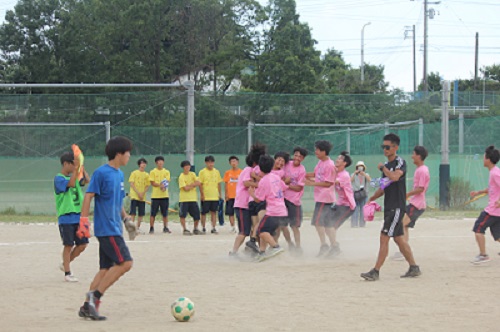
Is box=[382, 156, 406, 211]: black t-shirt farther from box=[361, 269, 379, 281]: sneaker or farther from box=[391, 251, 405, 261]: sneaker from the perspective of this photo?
box=[391, 251, 405, 261]: sneaker

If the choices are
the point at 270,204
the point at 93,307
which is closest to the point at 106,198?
the point at 93,307

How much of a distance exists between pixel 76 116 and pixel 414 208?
1259 cm

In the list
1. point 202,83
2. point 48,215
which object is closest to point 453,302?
point 48,215

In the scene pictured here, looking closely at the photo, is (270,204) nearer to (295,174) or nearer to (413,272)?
(295,174)

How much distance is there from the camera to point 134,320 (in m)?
7.06

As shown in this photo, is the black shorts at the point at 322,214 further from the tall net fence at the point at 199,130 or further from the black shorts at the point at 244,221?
the tall net fence at the point at 199,130

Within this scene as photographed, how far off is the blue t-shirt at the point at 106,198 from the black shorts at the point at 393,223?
355 centimetres

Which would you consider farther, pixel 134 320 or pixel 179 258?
pixel 179 258

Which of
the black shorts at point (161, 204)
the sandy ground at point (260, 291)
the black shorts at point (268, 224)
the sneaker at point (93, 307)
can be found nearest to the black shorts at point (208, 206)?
the black shorts at point (161, 204)

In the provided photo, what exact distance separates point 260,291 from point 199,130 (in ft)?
42.2

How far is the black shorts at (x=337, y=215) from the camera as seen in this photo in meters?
11.8

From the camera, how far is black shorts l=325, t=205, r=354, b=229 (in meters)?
11.8

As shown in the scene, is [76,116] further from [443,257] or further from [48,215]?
[443,257]

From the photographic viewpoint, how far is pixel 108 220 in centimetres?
729
